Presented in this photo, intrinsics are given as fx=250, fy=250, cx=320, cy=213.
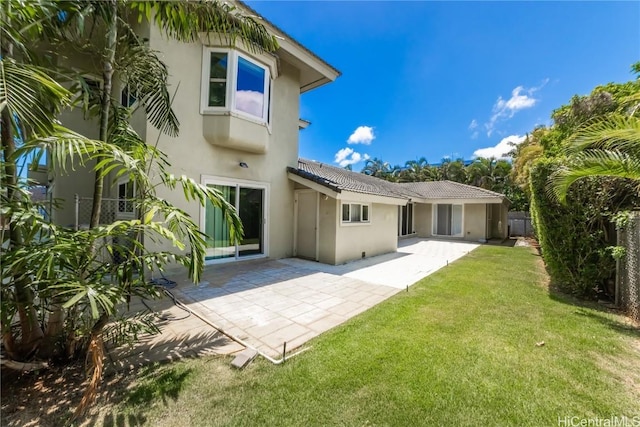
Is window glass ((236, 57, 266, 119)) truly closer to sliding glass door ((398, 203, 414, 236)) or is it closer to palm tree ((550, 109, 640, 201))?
palm tree ((550, 109, 640, 201))

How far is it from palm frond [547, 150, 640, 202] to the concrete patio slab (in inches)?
180

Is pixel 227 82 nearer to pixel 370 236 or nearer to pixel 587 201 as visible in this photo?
pixel 370 236

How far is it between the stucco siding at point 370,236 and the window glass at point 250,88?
517 centimetres

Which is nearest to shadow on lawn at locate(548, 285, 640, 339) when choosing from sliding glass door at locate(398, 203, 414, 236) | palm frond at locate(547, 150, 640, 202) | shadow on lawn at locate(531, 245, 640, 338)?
shadow on lawn at locate(531, 245, 640, 338)

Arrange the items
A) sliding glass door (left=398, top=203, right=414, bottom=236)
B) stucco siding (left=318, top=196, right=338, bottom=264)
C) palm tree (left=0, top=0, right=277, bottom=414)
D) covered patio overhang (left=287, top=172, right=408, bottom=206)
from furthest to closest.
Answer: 1. sliding glass door (left=398, top=203, right=414, bottom=236)
2. stucco siding (left=318, top=196, right=338, bottom=264)
3. covered patio overhang (left=287, top=172, right=408, bottom=206)
4. palm tree (left=0, top=0, right=277, bottom=414)

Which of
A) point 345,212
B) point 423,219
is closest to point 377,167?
point 423,219

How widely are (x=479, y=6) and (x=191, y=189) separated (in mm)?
12177

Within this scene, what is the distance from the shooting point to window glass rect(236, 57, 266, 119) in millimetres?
8969

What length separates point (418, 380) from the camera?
313 cm

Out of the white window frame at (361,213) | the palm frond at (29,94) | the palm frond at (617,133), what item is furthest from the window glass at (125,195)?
the palm frond at (617,133)

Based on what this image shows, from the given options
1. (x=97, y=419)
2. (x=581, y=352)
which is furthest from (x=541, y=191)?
(x=97, y=419)

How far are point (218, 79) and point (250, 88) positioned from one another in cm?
110

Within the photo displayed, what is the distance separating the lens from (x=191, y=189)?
3389mm

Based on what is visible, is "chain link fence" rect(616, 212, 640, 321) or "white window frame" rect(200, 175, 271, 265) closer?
"chain link fence" rect(616, 212, 640, 321)
